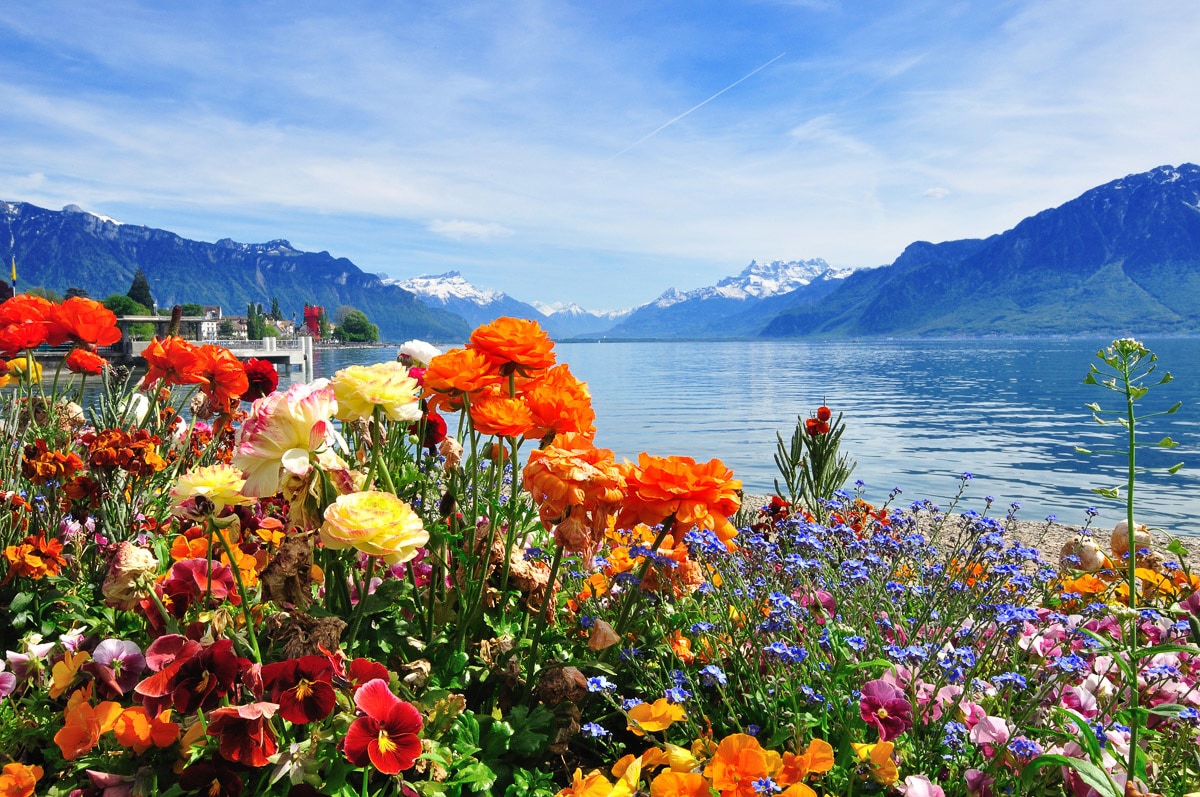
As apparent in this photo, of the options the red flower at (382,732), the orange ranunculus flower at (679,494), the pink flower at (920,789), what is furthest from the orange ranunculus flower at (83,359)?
the pink flower at (920,789)

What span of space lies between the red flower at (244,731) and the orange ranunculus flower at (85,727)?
1.32ft

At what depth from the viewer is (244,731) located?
4.74ft

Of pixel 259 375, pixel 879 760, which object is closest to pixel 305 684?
pixel 879 760

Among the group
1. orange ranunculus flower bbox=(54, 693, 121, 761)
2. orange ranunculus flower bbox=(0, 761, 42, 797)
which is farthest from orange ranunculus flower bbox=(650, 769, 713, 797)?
orange ranunculus flower bbox=(0, 761, 42, 797)

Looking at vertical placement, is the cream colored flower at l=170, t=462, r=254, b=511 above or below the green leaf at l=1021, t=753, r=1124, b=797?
above

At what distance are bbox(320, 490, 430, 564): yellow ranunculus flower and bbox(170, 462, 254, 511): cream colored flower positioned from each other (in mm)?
323

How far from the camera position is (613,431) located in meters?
22.5

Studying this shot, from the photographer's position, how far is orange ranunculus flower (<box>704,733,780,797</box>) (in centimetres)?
150

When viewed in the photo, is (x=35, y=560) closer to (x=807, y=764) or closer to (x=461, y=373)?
(x=461, y=373)

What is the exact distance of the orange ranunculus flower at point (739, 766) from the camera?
4.91 ft

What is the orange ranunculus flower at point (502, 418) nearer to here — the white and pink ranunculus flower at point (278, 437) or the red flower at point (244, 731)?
the white and pink ranunculus flower at point (278, 437)

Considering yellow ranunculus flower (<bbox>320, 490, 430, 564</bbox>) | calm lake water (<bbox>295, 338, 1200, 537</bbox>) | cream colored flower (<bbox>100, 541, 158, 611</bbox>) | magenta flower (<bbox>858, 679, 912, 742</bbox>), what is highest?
yellow ranunculus flower (<bbox>320, 490, 430, 564</bbox>)

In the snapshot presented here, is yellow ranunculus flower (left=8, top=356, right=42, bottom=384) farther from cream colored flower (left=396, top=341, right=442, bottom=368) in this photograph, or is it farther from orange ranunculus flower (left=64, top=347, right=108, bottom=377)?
cream colored flower (left=396, top=341, right=442, bottom=368)

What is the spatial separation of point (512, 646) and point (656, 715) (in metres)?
0.53
